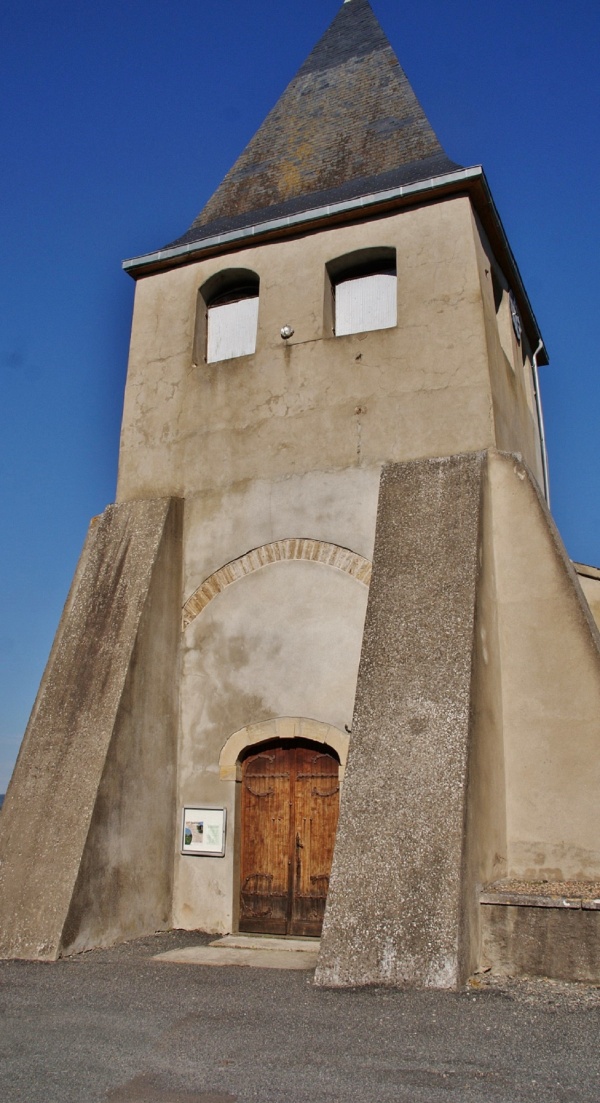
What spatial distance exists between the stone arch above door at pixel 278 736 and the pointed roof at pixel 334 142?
6032 mm

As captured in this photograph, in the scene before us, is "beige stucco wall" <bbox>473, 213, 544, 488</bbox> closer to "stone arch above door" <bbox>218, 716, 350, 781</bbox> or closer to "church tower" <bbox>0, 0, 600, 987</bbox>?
"church tower" <bbox>0, 0, 600, 987</bbox>

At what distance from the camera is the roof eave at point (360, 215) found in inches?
387

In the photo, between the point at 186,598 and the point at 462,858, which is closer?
the point at 462,858

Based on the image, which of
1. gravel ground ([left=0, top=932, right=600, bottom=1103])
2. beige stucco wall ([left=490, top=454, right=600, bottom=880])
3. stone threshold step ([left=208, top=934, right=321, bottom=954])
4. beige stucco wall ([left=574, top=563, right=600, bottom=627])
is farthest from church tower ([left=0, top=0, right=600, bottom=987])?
beige stucco wall ([left=574, top=563, right=600, bottom=627])

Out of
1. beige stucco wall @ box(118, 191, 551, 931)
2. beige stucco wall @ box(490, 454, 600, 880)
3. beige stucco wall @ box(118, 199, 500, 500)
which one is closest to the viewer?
beige stucco wall @ box(490, 454, 600, 880)

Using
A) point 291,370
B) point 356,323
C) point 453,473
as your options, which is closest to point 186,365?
point 291,370

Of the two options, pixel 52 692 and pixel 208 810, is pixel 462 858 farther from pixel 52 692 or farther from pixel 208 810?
pixel 52 692

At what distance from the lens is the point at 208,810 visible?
912cm

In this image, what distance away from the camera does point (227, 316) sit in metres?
11.1

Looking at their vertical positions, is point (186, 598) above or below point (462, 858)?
above

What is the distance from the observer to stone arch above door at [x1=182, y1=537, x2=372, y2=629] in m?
9.13

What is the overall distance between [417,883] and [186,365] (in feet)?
22.3

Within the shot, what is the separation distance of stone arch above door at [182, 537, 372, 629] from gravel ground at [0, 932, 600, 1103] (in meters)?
3.96

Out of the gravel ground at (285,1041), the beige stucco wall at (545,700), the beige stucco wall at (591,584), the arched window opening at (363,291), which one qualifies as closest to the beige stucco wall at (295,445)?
the arched window opening at (363,291)
